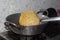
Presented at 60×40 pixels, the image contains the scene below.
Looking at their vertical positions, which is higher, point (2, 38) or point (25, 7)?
point (25, 7)

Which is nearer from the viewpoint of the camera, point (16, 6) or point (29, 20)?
point (29, 20)

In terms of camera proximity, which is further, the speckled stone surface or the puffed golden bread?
the speckled stone surface

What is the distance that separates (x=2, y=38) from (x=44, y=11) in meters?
0.23

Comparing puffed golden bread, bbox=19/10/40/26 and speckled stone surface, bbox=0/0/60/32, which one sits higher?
speckled stone surface, bbox=0/0/60/32

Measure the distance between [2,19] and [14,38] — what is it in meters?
0.16

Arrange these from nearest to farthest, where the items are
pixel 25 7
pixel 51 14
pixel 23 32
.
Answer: pixel 23 32 → pixel 51 14 → pixel 25 7

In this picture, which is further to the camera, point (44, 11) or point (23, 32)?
point (44, 11)

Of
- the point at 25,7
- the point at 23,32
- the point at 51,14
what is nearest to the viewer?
the point at 23,32

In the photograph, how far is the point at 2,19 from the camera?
843mm

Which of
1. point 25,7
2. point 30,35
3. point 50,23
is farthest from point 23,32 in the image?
point 25,7

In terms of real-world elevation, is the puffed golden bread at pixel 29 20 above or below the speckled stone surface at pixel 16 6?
below

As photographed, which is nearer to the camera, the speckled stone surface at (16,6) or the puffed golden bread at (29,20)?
the puffed golden bread at (29,20)

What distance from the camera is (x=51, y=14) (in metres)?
0.79

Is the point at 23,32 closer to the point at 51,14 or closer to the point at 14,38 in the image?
the point at 14,38
